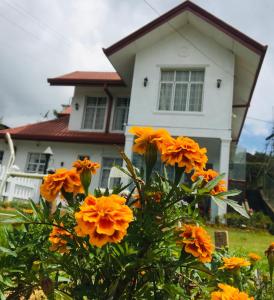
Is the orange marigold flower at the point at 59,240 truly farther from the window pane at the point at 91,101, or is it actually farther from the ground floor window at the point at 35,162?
the window pane at the point at 91,101

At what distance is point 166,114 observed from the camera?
503 inches

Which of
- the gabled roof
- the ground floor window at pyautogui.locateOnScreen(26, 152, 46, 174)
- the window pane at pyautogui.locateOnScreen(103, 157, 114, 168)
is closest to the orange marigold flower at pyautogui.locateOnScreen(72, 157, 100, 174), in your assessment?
the gabled roof

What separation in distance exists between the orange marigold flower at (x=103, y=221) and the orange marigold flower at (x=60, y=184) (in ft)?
1.20

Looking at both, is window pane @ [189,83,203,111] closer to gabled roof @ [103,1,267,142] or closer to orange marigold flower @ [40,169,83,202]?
gabled roof @ [103,1,267,142]

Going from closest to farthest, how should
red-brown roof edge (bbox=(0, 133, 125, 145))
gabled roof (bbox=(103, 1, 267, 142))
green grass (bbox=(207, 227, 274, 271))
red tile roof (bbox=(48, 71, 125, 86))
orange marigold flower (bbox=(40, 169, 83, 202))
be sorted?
1. orange marigold flower (bbox=(40, 169, 83, 202))
2. green grass (bbox=(207, 227, 274, 271))
3. gabled roof (bbox=(103, 1, 267, 142))
4. red-brown roof edge (bbox=(0, 133, 125, 145))
5. red tile roof (bbox=(48, 71, 125, 86))

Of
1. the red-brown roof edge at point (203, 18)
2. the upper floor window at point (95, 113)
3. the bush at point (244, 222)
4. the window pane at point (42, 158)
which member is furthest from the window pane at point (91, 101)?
the bush at point (244, 222)

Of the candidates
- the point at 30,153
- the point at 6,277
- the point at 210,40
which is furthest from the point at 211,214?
the point at 6,277

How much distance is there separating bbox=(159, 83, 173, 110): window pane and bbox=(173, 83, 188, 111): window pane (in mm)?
229

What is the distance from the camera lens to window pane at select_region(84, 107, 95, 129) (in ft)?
51.8

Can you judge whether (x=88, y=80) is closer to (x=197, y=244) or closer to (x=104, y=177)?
(x=104, y=177)

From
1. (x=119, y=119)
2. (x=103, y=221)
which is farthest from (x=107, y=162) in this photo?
(x=103, y=221)

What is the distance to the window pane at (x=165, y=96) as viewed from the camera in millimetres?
12938

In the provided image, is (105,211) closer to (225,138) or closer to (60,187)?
(60,187)

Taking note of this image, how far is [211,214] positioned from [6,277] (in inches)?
437
